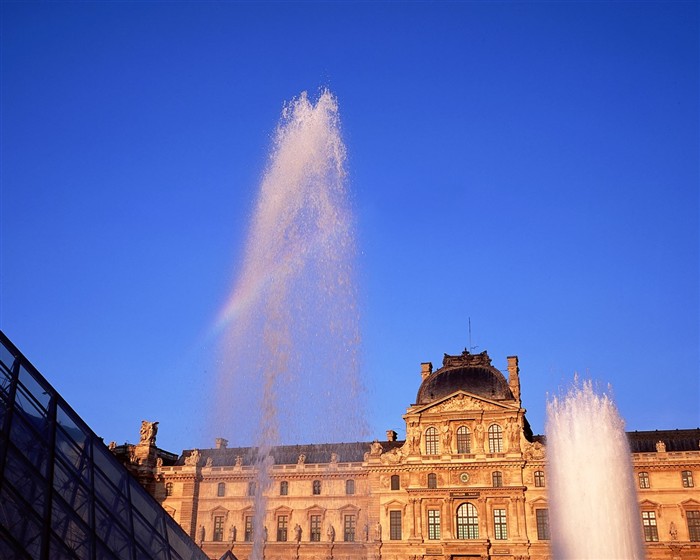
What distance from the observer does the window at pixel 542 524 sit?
50.6 m

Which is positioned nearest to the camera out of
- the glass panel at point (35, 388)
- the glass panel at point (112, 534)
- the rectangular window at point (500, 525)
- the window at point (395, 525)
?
the glass panel at point (112, 534)

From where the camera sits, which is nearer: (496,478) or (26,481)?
(26,481)

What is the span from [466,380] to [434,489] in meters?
Answer: 9.14

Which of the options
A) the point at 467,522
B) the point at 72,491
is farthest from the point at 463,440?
the point at 72,491

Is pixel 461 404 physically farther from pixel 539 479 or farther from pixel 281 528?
pixel 281 528

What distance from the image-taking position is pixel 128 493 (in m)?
18.2

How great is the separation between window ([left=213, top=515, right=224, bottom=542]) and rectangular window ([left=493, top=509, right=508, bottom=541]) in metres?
23.9

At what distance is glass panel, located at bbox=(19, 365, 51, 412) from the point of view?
1692 centimetres

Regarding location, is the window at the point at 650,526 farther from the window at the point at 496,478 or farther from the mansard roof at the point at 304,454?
the mansard roof at the point at 304,454

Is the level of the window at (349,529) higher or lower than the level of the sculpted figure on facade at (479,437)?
lower

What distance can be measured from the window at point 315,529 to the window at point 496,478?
1508cm

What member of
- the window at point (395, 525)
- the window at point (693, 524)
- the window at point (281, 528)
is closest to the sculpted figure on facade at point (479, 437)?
the window at point (395, 525)

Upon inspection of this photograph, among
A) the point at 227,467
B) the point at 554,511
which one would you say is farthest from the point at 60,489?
the point at 227,467

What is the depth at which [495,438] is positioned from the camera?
54562 millimetres
